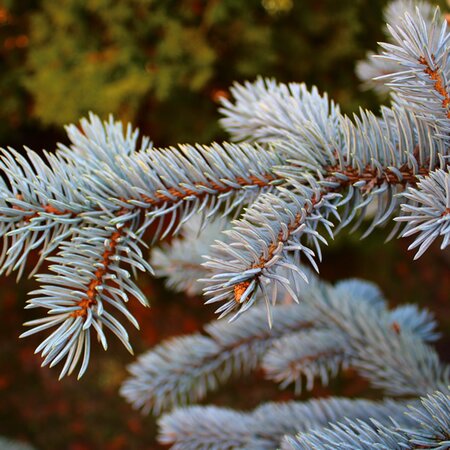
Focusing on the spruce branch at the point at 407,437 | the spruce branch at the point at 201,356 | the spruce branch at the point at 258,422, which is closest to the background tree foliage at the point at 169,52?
the spruce branch at the point at 201,356

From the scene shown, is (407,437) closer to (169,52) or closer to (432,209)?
(432,209)

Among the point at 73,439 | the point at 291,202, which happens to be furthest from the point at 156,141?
the point at 291,202

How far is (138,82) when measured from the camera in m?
1.93

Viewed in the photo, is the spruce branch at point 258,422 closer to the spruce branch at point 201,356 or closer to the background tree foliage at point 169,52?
the spruce branch at point 201,356

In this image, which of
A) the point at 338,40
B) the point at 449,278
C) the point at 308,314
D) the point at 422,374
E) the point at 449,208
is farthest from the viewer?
the point at 449,278

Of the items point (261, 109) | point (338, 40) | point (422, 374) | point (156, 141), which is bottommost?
point (422, 374)

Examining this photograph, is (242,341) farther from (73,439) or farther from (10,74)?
(10,74)

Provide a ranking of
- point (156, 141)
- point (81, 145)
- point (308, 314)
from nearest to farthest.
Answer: point (81, 145), point (308, 314), point (156, 141)

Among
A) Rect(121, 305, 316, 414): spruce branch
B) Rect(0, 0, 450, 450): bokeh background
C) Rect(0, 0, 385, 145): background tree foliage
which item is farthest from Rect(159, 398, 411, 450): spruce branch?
Rect(0, 0, 385, 145): background tree foliage

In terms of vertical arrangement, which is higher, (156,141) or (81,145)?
(156,141)

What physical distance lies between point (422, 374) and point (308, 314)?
167mm

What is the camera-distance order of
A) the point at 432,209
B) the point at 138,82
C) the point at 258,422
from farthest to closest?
the point at 138,82
the point at 258,422
the point at 432,209

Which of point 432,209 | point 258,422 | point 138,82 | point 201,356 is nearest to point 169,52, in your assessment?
point 138,82

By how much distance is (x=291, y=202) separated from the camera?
408 mm
